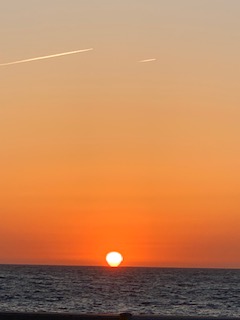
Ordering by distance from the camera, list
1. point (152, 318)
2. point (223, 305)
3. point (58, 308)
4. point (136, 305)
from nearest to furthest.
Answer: point (152, 318)
point (58, 308)
point (136, 305)
point (223, 305)

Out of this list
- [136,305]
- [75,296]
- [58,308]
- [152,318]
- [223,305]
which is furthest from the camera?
[75,296]

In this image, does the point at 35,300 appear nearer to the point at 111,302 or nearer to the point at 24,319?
the point at 111,302

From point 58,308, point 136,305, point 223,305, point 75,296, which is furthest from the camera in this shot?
point 75,296

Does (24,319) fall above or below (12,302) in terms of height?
below

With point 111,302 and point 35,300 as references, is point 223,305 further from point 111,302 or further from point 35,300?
point 35,300

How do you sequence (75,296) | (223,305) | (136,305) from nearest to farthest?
(136,305)
(223,305)
(75,296)

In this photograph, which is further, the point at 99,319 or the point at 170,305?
the point at 170,305

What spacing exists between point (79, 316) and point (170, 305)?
6028 centimetres

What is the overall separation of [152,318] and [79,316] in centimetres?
79

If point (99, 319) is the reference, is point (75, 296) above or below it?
above

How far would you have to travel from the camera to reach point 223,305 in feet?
241

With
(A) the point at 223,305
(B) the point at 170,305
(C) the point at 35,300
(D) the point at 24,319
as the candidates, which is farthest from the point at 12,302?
(D) the point at 24,319

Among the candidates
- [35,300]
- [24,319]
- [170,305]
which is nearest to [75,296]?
[35,300]

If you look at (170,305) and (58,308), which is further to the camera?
(170,305)
